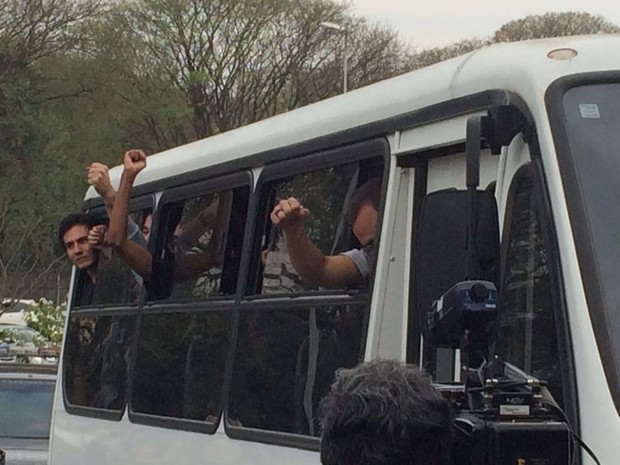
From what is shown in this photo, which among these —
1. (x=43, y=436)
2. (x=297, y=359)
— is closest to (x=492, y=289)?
(x=297, y=359)

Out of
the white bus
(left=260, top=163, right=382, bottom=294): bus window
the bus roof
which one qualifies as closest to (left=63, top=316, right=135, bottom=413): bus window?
the white bus

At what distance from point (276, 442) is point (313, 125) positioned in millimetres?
1217

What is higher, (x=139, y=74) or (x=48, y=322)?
(x=139, y=74)

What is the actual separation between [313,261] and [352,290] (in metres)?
0.18

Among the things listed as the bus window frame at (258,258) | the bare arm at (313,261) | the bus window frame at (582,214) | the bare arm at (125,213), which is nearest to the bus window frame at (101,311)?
the bare arm at (125,213)

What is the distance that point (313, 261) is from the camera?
540 cm

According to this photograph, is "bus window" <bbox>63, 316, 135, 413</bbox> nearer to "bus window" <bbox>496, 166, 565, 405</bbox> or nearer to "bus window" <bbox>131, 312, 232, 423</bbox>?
"bus window" <bbox>131, 312, 232, 423</bbox>

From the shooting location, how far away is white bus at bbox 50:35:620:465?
3979 millimetres

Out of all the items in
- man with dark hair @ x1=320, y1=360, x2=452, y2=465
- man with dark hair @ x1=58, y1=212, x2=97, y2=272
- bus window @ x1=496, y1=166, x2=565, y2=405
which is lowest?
man with dark hair @ x1=320, y1=360, x2=452, y2=465

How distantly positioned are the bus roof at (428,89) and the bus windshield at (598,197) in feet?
0.36

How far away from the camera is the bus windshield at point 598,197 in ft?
12.5

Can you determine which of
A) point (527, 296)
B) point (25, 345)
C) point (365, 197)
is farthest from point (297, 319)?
point (25, 345)

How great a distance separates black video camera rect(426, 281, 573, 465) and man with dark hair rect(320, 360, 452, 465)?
0.55 ft

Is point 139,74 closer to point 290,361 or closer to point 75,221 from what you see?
point 75,221
